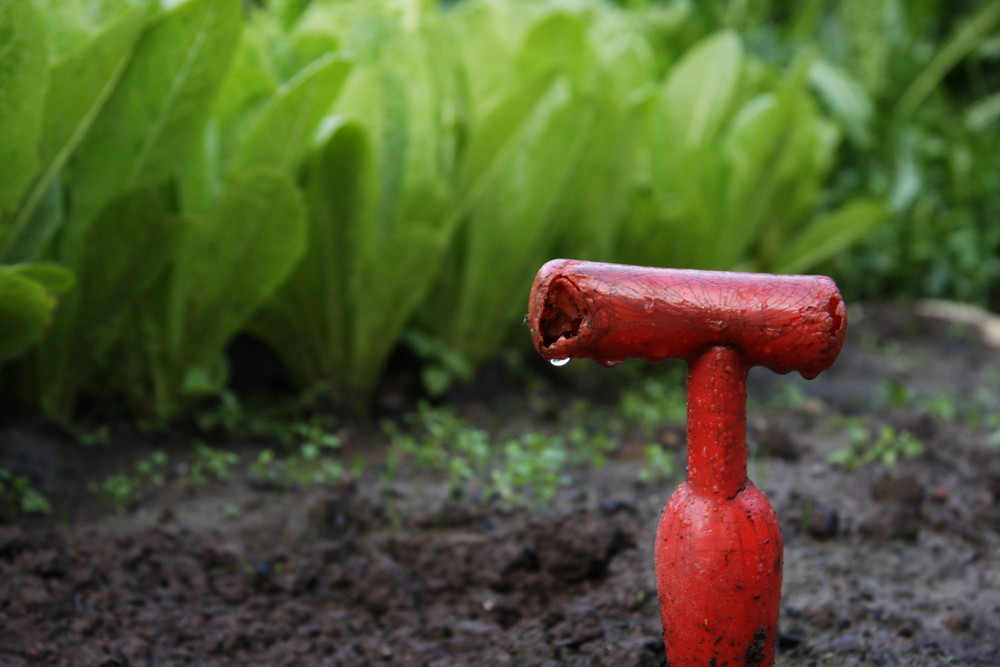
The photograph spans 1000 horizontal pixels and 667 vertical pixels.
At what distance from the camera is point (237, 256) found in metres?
1.83

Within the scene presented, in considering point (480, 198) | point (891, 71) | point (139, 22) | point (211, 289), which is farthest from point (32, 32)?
point (891, 71)

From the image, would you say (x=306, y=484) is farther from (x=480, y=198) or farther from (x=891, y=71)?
(x=891, y=71)

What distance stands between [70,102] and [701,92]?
5.49 feet

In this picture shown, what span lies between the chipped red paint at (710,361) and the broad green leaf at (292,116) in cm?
98

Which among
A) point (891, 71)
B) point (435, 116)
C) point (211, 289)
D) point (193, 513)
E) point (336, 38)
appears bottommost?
point (193, 513)

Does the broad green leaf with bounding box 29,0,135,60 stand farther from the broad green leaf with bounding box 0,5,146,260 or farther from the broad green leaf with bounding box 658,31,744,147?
the broad green leaf with bounding box 658,31,744,147

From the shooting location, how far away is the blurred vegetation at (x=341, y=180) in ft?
5.36

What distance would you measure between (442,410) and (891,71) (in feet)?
10.5

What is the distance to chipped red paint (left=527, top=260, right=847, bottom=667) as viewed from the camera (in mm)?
916

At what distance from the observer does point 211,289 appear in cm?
186

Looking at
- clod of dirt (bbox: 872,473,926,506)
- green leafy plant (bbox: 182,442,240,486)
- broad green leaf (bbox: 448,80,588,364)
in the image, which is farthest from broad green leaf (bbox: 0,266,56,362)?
clod of dirt (bbox: 872,473,926,506)

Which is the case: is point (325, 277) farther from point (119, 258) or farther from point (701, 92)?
point (701, 92)

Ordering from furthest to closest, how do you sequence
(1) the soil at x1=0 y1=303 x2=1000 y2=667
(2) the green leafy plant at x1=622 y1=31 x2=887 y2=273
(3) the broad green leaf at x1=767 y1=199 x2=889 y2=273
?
(3) the broad green leaf at x1=767 y1=199 x2=889 y2=273 → (2) the green leafy plant at x1=622 y1=31 x2=887 y2=273 → (1) the soil at x1=0 y1=303 x2=1000 y2=667

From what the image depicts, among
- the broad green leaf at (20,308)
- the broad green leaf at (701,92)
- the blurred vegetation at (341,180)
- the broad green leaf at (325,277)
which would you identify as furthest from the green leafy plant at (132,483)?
the broad green leaf at (701,92)
